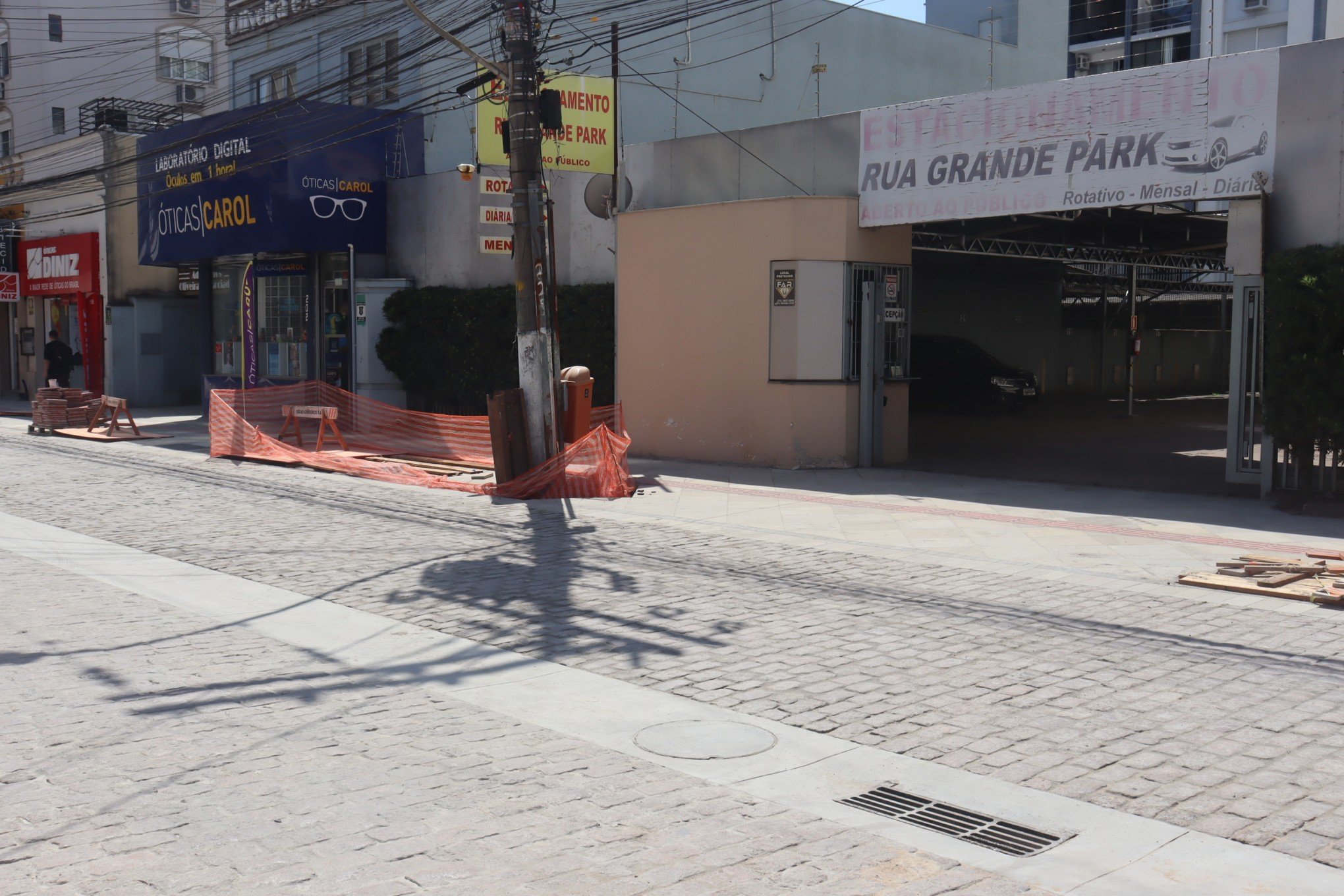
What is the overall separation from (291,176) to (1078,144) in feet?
50.3

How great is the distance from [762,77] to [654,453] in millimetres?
14302

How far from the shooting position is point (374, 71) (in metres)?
28.0

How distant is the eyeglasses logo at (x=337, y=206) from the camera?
23.7 m

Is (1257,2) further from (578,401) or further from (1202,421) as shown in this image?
(578,401)

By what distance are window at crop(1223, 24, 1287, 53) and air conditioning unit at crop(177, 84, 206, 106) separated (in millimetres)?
40543

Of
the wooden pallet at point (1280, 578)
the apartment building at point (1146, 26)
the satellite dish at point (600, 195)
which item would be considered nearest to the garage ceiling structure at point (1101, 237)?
the satellite dish at point (600, 195)

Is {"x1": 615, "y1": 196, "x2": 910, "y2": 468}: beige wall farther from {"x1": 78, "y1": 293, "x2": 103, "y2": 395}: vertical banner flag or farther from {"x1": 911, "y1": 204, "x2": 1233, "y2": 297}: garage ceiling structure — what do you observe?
{"x1": 78, "y1": 293, "x2": 103, "y2": 395}: vertical banner flag

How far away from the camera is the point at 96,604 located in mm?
8398

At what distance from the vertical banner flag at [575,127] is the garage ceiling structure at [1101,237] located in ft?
16.3

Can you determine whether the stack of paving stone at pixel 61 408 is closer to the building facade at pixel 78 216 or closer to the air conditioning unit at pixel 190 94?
the building facade at pixel 78 216

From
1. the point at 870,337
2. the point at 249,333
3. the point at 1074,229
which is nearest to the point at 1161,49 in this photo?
the point at 1074,229

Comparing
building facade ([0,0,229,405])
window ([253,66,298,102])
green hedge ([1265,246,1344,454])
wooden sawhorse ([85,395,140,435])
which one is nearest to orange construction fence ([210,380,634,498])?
wooden sawhorse ([85,395,140,435])

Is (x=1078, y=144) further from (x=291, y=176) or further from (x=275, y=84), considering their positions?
(x=275, y=84)

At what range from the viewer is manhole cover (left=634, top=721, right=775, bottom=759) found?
538 centimetres
